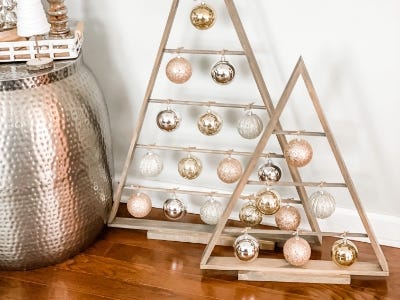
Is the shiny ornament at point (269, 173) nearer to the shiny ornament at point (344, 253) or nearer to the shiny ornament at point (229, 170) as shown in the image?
the shiny ornament at point (229, 170)

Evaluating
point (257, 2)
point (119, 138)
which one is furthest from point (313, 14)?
point (119, 138)

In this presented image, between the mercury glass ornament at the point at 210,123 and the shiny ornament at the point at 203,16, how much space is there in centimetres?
26

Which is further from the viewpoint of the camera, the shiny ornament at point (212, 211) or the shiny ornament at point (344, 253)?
the shiny ornament at point (212, 211)

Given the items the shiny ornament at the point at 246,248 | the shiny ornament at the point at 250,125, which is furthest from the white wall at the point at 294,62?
the shiny ornament at the point at 246,248

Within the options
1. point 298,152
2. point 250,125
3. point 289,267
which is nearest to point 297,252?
point 289,267

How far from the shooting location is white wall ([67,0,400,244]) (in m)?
1.71

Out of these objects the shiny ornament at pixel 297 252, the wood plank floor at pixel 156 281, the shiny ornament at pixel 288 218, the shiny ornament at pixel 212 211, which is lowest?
the wood plank floor at pixel 156 281

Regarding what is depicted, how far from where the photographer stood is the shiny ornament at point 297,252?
5.48 ft

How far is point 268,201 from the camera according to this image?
1.66m

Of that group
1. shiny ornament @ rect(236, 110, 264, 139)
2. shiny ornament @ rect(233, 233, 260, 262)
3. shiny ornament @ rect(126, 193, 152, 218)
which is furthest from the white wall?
shiny ornament @ rect(233, 233, 260, 262)

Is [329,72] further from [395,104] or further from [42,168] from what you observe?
[42,168]

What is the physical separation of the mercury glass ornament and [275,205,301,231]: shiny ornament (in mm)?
299

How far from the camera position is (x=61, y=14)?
1.78 metres

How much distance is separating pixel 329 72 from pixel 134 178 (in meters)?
0.78
